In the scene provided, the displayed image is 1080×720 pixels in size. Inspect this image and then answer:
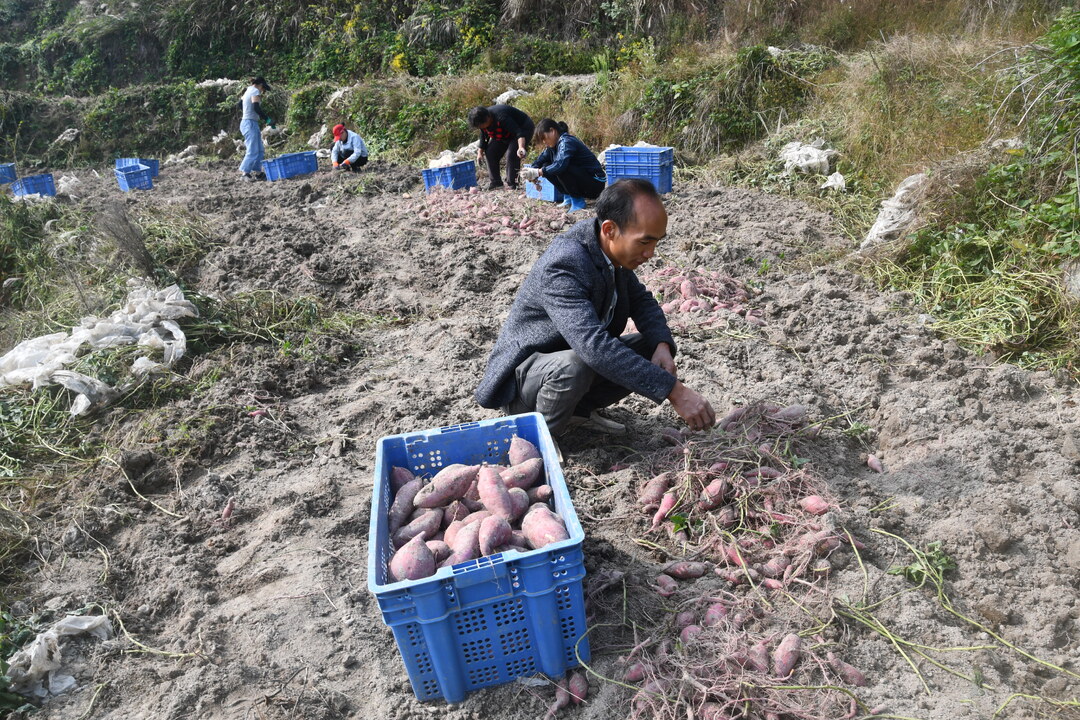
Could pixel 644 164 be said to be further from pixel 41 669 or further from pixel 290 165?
pixel 41 669

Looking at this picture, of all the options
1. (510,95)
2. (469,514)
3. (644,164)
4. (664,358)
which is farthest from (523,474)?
(510,95)

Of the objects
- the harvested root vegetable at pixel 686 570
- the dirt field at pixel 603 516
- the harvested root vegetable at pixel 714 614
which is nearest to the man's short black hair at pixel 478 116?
the dirt field at pixel 603 516

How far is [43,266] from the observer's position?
21.3 ft

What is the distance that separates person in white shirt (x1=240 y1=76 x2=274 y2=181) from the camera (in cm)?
1041

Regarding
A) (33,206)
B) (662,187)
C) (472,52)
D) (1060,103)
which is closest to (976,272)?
(1060,103)

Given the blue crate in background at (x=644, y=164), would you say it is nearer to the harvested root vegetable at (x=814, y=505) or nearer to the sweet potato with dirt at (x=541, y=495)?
the harvested root vegetable at (x=814, y=505)

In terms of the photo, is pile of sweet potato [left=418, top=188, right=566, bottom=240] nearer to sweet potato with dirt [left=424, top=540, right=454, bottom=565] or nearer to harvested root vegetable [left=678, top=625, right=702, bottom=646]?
sweet potato with dirt [left=424, top=540, right=454, bottom=565]

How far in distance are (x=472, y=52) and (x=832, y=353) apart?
12512mm

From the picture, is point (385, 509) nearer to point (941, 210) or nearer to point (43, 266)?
point (941, 210)

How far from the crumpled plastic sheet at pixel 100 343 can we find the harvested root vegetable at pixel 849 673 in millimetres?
3783

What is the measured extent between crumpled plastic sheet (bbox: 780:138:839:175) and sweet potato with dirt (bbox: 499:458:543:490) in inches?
220

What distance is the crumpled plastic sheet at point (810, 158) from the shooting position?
6641mm

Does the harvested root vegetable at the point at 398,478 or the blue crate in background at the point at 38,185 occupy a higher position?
the harvested root vegetable at the point at 398,478

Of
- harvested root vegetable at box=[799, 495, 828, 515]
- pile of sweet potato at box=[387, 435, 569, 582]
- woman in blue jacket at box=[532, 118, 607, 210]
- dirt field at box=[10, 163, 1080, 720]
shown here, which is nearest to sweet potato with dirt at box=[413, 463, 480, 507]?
pile of sweet potato at box=[387, 435, 569, 582]
